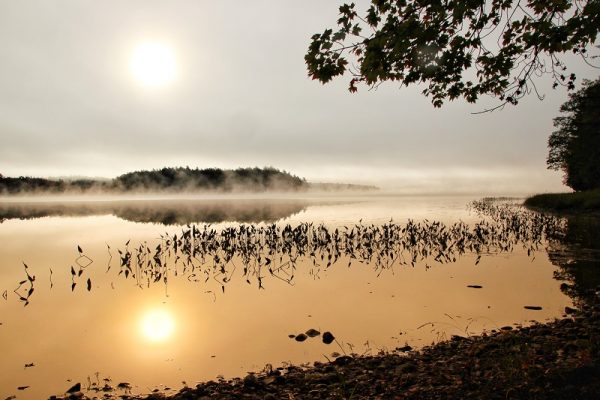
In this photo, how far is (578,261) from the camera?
693 inches

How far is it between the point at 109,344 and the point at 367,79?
1011 cm

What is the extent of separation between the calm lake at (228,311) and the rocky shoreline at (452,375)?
771 mm

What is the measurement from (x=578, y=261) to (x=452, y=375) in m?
14.5

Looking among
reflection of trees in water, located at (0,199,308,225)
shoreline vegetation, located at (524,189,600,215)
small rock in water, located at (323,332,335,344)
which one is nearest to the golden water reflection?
small rock in water, located at (323,332,335,344)

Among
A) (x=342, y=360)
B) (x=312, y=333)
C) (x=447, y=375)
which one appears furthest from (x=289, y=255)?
(x=447, y=375)

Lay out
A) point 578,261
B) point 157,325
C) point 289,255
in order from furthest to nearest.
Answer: point 289,255, point 578,261, point 157,325

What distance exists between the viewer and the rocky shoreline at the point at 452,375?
6168 mm

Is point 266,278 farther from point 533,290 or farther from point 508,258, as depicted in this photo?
point 508,258

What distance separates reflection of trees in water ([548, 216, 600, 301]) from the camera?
13.3 m

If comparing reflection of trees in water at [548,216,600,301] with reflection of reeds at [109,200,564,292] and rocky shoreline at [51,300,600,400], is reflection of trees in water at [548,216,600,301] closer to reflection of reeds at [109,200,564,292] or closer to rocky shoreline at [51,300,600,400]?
A: reflection of reeds at [109,200,564,292]

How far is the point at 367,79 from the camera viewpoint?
1170 centimetres

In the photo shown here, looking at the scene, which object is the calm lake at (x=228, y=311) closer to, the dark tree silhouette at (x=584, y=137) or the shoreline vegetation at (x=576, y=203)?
the shoreline vegetation at (x=576, y=203)

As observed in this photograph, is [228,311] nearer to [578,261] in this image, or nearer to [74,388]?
[74,388]

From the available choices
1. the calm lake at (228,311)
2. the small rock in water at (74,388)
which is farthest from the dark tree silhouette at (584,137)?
the small rock in water at (74,388)
